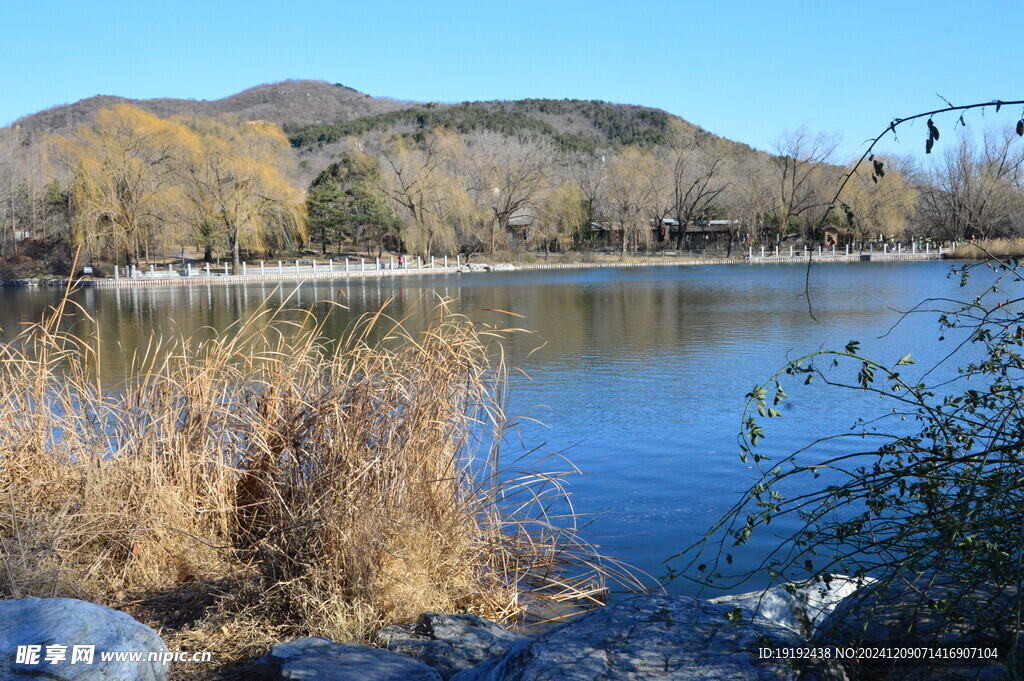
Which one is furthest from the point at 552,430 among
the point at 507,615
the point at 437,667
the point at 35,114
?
the point at 35,114

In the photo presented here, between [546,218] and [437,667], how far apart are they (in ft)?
200

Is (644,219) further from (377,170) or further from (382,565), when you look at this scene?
(382,565)

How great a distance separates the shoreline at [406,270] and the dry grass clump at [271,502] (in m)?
31.1

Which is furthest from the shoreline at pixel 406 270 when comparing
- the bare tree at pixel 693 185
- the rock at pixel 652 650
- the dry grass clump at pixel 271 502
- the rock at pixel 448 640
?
the rock at pixel 652 650

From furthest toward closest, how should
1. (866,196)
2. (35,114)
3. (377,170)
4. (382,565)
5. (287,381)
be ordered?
1. (35,114)
2. (377,170)
3. (866,196)
4. (287,381)
5. (382,565)

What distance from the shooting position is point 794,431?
375 inches

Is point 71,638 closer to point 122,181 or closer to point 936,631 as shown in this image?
point 936,631

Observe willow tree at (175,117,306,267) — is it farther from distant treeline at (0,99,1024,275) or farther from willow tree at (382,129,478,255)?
willow tree at (382,129,478,255)

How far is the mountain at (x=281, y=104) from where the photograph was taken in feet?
501

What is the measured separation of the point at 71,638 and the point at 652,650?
1717 mm

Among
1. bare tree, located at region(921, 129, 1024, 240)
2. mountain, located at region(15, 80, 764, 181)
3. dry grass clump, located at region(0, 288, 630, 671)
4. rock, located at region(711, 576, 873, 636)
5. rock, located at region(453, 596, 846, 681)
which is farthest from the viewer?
mountain, located at region(15, 80, 764, 181)

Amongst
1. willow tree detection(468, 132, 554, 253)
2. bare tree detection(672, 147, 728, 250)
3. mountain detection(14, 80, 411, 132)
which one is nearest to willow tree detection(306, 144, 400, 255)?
willow tree detection(468, 132, 554, 253)

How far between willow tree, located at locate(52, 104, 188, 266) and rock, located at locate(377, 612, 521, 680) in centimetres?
4059

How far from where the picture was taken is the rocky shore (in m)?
2.38
